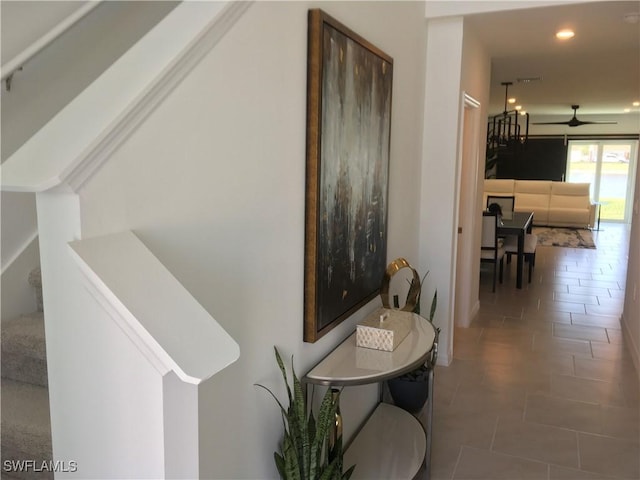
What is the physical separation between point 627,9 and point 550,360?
7.89 feet

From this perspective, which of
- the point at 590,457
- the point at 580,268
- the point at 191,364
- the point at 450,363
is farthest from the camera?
the point at 580,268

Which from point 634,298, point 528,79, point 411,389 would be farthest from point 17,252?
point 528,79

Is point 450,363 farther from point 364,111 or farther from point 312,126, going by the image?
point 312,126

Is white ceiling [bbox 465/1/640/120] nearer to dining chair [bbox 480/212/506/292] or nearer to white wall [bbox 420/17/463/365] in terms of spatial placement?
white wall [bbox 420/17/463/365]

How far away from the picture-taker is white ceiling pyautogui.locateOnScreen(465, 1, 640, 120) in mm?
3477

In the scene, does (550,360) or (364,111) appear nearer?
(364,111)

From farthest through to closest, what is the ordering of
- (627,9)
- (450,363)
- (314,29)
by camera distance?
(450,363) → (627,9) → (314,29)

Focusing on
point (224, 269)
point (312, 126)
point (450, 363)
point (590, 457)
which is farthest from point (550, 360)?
point (224, 269)

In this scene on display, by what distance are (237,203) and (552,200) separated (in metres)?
11.4

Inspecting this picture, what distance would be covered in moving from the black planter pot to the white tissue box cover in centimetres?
64

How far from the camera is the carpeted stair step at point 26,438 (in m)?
1.50

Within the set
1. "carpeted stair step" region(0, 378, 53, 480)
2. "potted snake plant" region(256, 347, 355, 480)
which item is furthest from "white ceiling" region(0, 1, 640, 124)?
"potted snake plant" region(256, 347, 355, 480)

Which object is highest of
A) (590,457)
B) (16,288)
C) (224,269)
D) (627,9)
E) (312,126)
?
(627,9)

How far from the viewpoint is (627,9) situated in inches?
131
